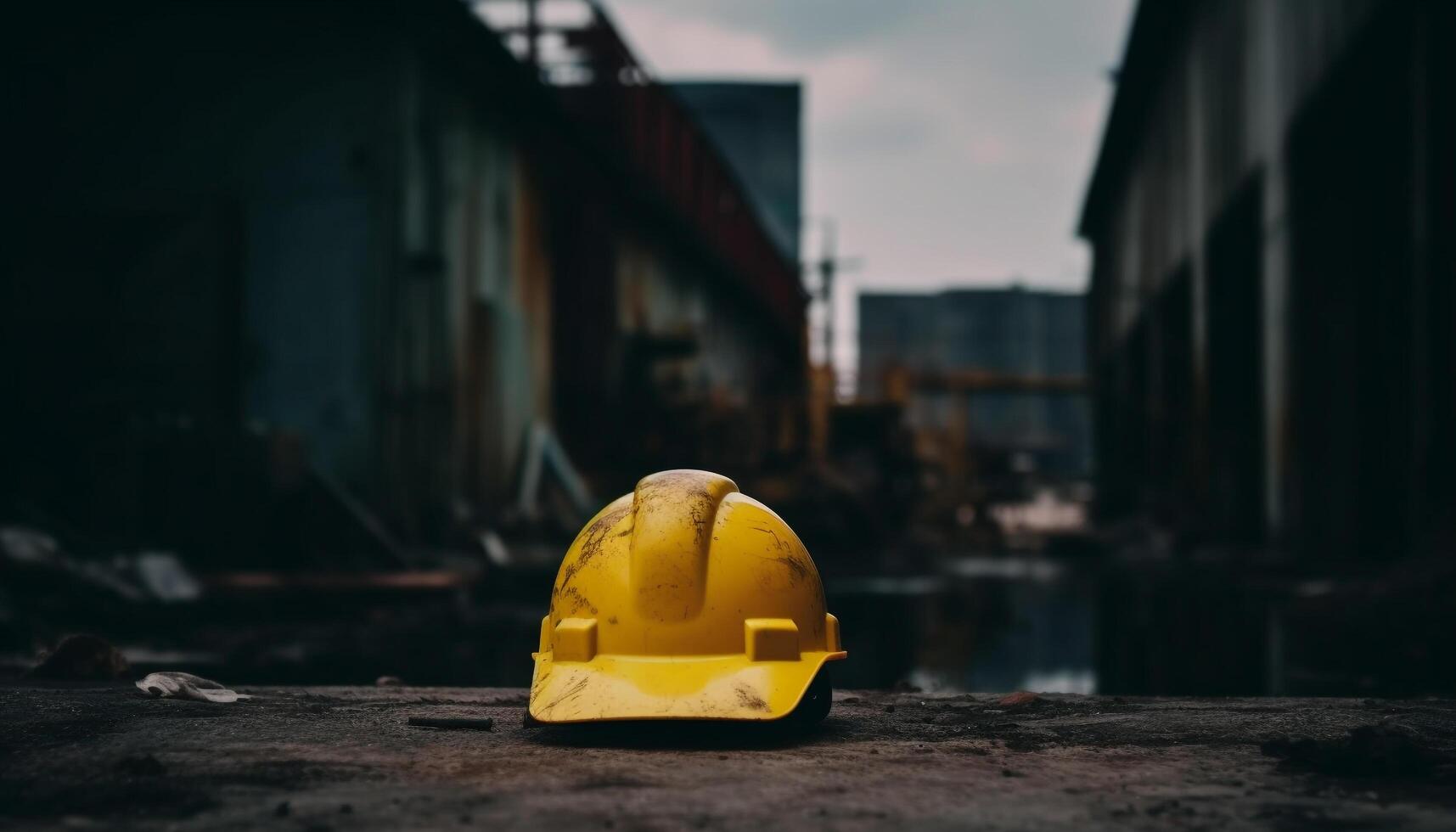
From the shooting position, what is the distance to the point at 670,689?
3402 mm

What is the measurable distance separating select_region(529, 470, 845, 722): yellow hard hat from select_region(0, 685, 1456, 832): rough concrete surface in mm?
117

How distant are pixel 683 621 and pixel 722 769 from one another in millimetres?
530

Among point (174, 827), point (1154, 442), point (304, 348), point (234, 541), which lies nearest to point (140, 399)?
point (304, 348)

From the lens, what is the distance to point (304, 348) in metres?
10.9

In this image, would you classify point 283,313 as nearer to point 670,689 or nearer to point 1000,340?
point 670,689

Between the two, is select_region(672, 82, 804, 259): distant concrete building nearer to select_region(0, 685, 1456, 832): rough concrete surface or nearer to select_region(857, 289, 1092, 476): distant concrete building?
select_region(857, 289, 1092, 476): distant concrete building

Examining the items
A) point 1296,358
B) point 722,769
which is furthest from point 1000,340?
point 722,769

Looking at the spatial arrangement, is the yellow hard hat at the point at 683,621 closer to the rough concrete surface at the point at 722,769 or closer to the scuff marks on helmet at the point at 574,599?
the scuff marks on helmet at the point at 574,599

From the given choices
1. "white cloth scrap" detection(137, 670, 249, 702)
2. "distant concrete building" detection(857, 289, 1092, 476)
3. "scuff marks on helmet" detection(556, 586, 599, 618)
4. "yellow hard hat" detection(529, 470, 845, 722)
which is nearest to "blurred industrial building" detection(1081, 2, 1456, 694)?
"yellow hard hat" detection(529, 470, 845, 722)

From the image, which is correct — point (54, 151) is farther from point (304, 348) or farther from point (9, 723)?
point (9, 723)

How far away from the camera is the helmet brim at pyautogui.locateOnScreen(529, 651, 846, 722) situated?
11.0 feet

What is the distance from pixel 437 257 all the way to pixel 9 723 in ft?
26.0

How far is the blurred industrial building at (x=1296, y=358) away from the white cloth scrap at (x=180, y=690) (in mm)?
3402

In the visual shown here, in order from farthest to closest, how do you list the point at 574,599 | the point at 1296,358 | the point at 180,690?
the point at 1296,358 → the point at 180,690 → the point at 574,599
